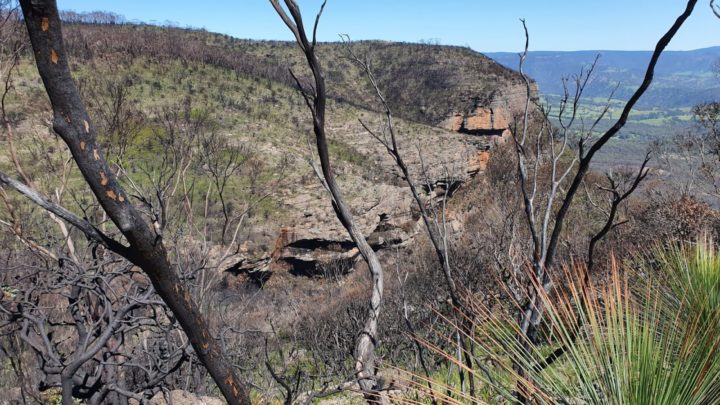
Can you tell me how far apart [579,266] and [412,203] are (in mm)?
24267

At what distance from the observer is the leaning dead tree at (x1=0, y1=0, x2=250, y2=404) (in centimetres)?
91

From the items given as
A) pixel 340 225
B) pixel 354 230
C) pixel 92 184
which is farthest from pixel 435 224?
pixel 340 225

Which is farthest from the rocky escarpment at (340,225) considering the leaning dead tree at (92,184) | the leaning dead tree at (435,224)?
the leaning dead tree at (92,184)

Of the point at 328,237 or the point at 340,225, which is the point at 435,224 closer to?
the point at 328,237

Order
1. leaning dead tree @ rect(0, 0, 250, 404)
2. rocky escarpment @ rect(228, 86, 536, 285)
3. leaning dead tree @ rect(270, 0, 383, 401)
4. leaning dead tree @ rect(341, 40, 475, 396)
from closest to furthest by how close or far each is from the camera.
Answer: leaning dead tree @ rect(0, 0, 250, 404)
leaning dead tree @ rect(270, 0, 383, 401)
leaning dead tree @ rect(341, 40, 475, 396)
rocky escarpment @ rect(228, 86, 536, 285)

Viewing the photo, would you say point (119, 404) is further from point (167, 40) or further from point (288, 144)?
point (167, 40)

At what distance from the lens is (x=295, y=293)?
66.4 ft

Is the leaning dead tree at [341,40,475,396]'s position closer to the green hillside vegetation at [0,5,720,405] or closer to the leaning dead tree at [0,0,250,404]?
the green hillside vegetation at [0,5,720,405]

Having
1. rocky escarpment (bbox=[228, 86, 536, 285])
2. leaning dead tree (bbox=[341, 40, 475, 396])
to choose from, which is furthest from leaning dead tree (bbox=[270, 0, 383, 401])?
rocky escarpment (bbox=[228, 86, 536, 285])

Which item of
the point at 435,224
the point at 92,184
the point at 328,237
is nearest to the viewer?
the point at 92,184

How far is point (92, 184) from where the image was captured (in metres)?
1.00

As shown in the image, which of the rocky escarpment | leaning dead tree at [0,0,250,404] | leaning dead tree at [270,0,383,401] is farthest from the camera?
the rocky escarpment

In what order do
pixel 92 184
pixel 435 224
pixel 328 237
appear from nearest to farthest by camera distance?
pixel 92 184 < pixel 435 224 < pixel 328 237

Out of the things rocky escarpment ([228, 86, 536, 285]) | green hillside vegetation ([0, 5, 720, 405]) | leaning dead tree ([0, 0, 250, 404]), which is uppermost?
leaning dead tree ([0, 0, 250, 404])
